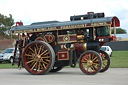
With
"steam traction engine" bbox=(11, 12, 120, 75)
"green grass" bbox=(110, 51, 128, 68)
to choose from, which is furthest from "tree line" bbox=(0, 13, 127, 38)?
"steam traction engine" bbox=(11, 12, 120, 75)

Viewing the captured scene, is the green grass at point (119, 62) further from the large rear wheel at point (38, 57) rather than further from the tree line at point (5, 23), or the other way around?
the tree line at point (5, 23)

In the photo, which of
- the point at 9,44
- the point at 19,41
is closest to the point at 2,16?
the point at 9,44

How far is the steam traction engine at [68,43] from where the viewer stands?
16172 millimetres

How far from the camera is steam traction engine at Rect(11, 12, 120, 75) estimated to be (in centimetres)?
1617

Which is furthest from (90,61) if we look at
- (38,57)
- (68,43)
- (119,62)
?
(119,62)

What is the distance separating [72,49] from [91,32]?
1307 mm

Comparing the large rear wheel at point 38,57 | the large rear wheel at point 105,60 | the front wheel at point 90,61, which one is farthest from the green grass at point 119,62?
the large rear wheel at point 38,57

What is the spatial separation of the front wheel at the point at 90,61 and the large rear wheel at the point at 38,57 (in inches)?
61.5

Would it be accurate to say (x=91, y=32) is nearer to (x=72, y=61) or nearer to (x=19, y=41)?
(x=72, y=61)

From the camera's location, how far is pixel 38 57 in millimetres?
16984

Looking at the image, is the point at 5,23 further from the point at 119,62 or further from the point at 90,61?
the point at 90,61

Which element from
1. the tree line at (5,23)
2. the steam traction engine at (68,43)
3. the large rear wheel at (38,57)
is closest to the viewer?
the steam traction engine at (68,43)

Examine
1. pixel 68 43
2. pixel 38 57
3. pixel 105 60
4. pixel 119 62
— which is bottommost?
pixel 119 62

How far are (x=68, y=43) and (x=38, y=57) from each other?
5.62ft
